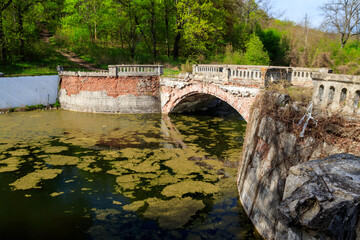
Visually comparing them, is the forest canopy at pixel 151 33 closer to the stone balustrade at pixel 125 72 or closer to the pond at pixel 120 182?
the stone balustrade at pixel 125 72

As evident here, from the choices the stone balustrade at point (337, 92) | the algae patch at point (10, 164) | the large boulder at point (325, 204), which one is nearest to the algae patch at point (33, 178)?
the algae patch at point (10, 164)

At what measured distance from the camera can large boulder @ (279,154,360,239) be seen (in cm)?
271

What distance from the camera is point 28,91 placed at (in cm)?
2131

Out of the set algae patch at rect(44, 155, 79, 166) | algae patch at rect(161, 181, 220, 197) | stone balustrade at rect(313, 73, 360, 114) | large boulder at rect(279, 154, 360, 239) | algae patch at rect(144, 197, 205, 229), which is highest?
stone balustrade at rect(313, 73, 360, 114)

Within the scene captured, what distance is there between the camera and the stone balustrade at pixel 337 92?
5242mm

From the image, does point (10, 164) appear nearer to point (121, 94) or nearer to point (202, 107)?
point (121, 94)

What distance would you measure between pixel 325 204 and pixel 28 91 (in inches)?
908

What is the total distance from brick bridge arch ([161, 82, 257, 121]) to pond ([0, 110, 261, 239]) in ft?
6.17

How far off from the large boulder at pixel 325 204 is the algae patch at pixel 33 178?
9118mm

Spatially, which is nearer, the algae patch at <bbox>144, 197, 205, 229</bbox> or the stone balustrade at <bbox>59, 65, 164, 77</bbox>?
the algae patch at <bbox>144, 197, 205, 229</bbox>

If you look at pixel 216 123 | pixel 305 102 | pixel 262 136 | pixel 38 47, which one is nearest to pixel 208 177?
pixel 262 136

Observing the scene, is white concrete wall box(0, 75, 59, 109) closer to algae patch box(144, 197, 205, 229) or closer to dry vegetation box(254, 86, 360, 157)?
algae patch box(144, 197, 205, 229)

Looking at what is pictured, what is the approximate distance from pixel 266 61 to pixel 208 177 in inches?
527

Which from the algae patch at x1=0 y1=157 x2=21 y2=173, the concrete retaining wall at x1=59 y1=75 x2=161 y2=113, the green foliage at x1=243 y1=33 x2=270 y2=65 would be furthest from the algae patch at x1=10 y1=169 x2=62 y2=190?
the green foliage at x1=243 y1=33 x2=270 y2=65
